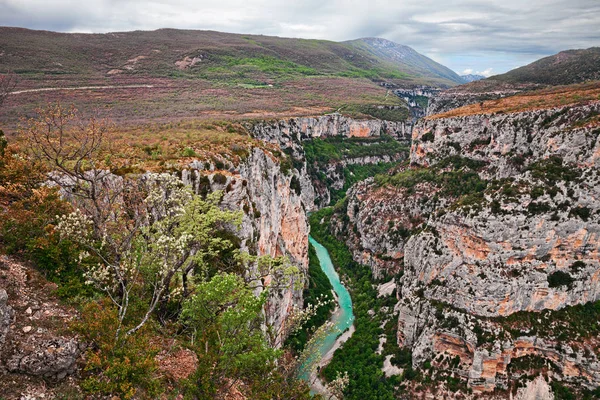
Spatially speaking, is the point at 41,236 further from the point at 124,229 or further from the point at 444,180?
the point at 444,180

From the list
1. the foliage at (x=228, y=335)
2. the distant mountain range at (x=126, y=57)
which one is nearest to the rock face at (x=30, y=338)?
the foliage at (x=228, y=335)

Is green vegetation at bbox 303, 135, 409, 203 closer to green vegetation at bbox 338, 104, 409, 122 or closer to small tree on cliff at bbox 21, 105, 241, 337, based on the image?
green vegetation at bbox 338, 104, 409, 122

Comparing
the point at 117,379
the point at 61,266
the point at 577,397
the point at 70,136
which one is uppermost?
the point at 70,136

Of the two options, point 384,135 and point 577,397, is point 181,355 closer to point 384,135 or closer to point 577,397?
point 577,397

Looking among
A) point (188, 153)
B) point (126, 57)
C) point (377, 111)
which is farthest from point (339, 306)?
point (126, 57)

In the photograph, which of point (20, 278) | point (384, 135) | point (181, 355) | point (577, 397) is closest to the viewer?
point (20, 278)

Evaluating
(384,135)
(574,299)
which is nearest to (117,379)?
(574,299)

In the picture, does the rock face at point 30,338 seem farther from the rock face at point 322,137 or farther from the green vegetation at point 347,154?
the green vegetation at point 347,154

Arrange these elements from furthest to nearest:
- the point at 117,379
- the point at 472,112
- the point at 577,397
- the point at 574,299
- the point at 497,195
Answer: the point at 472,112 < the point at 497,195 < the point at 574,299 < the point at 577,397 < the point at 117,379
